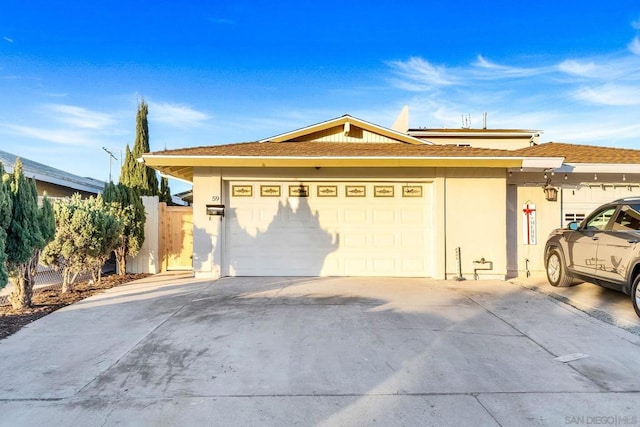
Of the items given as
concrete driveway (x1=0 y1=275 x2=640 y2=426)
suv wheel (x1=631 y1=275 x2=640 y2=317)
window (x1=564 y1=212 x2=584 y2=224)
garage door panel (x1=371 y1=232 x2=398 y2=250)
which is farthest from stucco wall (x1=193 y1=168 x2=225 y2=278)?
window (x1=564 y1=212 x2=584 y2=224)

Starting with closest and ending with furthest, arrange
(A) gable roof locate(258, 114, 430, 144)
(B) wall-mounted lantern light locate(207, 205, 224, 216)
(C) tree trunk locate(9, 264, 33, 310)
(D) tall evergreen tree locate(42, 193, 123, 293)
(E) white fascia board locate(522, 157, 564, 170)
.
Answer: (C) tree trunk locate(9, 264, 33, 310), (D) tall evergreen tree locate(42, 193, 123, 293), (E) white fascia board locate(522, 157, 564, 170), (B) wall-mounted lantern light locate(207, 205, 224, 216), (A) gable roof locate(258, 114, 430, 144)

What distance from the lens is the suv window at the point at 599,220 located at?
6.79m

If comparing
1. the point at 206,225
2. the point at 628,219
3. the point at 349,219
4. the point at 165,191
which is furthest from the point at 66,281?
the point at 628,219

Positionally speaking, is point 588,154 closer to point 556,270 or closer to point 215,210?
point 556,270

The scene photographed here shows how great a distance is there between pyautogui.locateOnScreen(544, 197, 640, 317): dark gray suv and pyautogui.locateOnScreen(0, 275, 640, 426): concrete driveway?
0.79m

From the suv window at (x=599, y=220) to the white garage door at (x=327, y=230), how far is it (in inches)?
126

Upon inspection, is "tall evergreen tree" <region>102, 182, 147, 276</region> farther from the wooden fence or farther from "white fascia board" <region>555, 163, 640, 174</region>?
"white fascia board" <region>555, 163, 640, 174</region>

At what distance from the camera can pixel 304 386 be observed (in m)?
3.49

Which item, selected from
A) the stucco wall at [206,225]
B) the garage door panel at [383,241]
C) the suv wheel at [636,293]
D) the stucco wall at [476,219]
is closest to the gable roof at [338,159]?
the stucco wall at [206,225]

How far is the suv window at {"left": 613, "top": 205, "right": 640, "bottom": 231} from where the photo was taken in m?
6.07

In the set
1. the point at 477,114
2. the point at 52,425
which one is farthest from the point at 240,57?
the point at 477,114

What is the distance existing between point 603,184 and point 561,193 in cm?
109

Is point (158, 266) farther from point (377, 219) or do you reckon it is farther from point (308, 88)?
point (308, 88)

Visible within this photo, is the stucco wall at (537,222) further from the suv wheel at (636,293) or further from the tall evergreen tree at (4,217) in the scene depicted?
the tall evergreen tree at (4,217)
